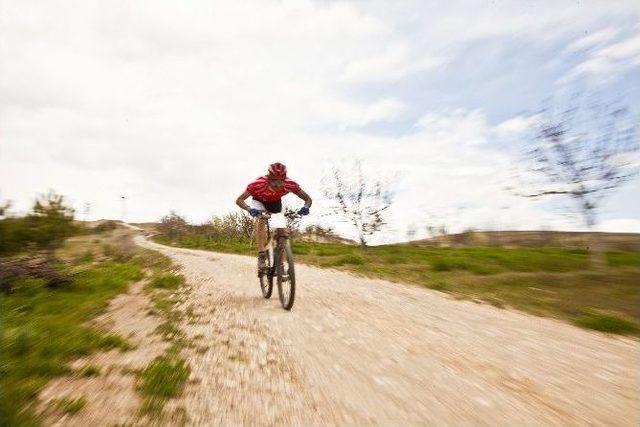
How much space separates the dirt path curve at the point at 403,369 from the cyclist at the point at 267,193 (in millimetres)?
1699

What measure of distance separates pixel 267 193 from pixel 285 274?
159cm

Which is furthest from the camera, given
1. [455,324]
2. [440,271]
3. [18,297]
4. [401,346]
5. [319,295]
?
[440,271]

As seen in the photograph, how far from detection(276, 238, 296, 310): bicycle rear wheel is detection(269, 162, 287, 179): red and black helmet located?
3.98ft

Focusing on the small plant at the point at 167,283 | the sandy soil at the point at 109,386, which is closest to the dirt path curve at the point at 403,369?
the sandy soil at the point at 109,386

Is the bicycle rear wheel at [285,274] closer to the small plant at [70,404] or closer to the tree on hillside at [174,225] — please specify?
the small plant at [70,404]

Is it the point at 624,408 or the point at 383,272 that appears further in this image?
the point at 383,272

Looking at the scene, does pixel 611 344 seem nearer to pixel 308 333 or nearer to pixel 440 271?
pixel 308 333

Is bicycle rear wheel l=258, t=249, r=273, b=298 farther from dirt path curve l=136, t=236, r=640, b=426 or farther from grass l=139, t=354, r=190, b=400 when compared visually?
grass l=139, t=354, r=190, b=400

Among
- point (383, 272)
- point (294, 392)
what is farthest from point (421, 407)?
point (383, 272)

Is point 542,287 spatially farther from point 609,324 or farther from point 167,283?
point 167,283

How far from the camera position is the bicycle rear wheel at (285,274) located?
21.2 feet

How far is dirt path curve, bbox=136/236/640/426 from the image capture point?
291 centimetres

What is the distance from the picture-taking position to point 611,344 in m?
5.01

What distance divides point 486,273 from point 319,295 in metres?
7.28
